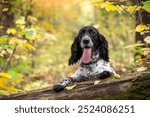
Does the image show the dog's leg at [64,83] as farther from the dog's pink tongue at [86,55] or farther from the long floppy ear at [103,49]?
the long floppy ear at [103,49]

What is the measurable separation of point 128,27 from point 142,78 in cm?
1068

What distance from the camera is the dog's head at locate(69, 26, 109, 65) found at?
7.72m

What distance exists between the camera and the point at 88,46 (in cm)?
773

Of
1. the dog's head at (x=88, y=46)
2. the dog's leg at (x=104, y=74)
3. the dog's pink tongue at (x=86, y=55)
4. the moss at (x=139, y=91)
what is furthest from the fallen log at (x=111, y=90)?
the dog's head at (x=88, y=46)

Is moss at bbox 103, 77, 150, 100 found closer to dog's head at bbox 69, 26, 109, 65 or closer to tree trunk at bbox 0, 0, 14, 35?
dog's head at bbox 69, 26, 109, 65

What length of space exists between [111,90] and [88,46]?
3.42ft

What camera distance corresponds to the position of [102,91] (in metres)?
7.07

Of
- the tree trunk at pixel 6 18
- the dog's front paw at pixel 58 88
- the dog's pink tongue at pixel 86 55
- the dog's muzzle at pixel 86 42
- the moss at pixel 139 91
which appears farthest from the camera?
the tree trunk at pixel 6 18

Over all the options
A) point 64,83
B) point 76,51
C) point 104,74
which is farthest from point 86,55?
point 64,83

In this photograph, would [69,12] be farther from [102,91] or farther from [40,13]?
[102,91]

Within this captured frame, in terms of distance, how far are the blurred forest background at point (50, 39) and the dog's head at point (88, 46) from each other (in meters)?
0.43

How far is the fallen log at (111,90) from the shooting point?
6.82 m

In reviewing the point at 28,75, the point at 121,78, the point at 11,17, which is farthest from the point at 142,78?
the point at 28,75

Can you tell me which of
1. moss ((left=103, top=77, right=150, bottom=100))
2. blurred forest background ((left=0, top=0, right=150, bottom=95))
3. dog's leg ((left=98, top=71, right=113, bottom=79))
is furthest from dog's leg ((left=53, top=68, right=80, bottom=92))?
moss ((left=103, top=77, right=150, bottom=100))
